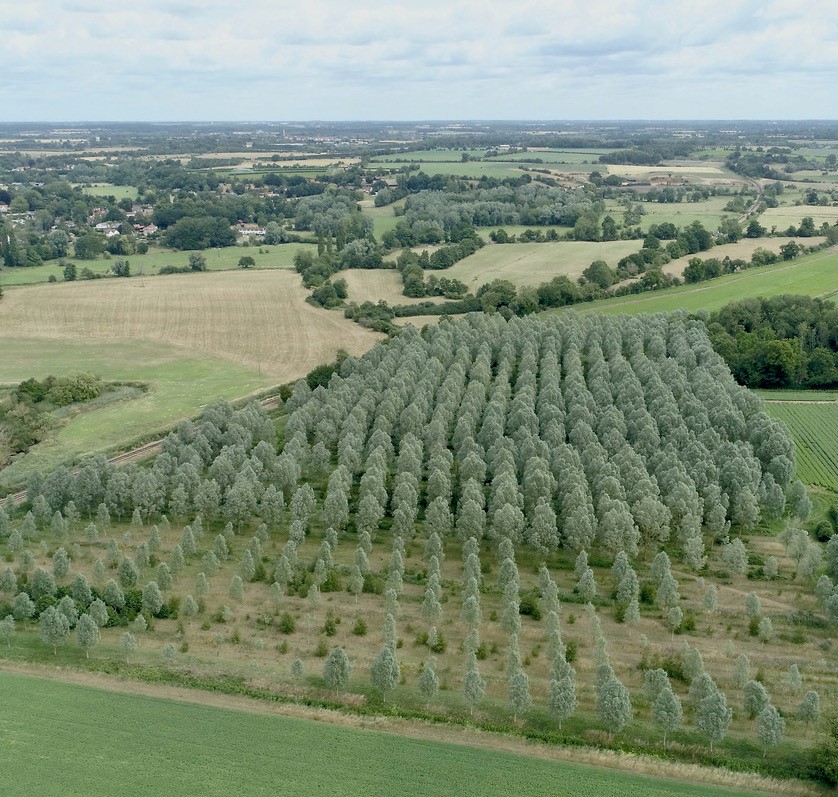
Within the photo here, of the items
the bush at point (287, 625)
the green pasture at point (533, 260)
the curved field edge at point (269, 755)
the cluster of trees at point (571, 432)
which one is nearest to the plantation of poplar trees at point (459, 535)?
the bush at point (287, 625)

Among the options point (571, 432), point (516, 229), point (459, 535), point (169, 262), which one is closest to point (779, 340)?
point (571, 432)

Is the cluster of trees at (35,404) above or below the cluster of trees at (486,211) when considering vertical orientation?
below

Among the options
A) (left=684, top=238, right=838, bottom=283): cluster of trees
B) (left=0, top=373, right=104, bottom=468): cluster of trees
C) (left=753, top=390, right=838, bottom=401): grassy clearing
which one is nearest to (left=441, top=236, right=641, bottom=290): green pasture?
(left=684, top=238, right=838, bottom=283): cluster of trees

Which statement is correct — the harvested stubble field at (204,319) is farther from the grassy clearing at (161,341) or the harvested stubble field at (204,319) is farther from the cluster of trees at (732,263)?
the cluster of trees at (732,263)

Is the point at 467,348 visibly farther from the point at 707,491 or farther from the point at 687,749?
the point at 687,749

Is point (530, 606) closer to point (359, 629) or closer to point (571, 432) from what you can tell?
point (359, 629)

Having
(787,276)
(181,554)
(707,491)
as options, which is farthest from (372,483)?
(787,276)

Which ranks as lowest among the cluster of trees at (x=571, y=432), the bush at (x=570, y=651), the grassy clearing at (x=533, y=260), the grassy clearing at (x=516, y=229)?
the bush at (x=570, y=651)

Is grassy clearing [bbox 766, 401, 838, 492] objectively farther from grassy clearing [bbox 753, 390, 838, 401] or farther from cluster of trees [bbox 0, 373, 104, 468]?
cluster of trees [bbox 0, 373, 104, 468]
